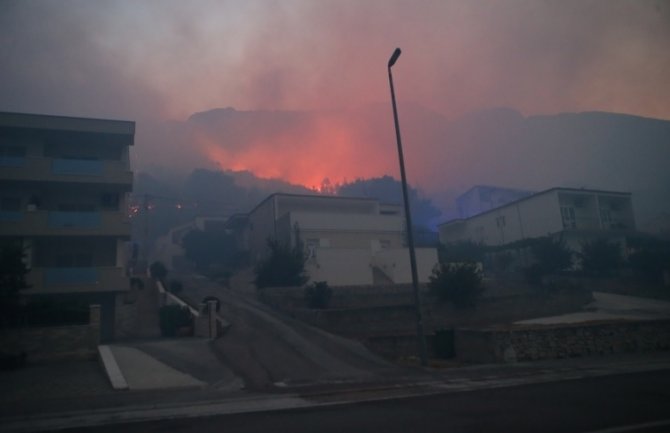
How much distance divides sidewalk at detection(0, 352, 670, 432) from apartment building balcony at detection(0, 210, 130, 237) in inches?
459

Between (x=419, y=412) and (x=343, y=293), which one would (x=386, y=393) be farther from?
(x=343, y=293)

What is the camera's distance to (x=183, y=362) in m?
16.4

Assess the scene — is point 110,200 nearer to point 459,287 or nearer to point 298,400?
point 459,287

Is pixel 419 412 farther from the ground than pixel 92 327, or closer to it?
closer to it

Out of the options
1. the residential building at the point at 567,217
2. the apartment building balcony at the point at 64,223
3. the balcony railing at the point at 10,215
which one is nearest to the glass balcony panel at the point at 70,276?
the apartment building balcony at the point at 64,223

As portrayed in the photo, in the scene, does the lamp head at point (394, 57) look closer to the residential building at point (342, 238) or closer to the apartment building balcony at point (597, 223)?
the residential building at point (342, 238)

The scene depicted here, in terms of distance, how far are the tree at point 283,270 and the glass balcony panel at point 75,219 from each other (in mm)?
10583

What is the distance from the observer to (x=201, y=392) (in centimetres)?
1242

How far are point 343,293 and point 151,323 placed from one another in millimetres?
12032

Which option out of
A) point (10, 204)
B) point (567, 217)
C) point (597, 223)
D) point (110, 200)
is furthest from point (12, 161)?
point (597, 223)

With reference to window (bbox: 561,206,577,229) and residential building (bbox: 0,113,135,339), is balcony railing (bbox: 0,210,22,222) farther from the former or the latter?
window (bbox: 561,206,577,229)

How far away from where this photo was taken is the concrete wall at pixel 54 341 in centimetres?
1669

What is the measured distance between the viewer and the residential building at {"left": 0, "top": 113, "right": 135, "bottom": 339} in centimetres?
2514

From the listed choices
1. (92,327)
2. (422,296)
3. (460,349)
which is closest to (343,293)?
(422,296)
